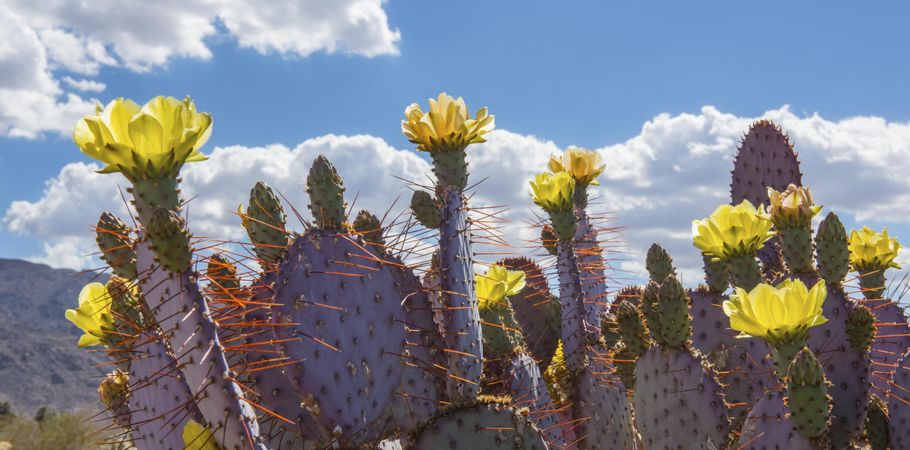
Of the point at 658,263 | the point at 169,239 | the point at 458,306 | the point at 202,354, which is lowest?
the point at 202,354

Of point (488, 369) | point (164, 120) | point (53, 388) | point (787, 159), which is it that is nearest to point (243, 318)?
point (164, 120)

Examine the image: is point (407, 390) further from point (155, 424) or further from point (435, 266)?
point (155, 424)

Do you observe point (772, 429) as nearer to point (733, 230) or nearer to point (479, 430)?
point (733, 230)

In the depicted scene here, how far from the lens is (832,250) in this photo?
3.10 metres

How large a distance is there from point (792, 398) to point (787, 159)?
2.28 m

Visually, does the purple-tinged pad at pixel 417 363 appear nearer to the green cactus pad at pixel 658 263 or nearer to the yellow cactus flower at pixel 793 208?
the yellow cactus flower at pixel 793 208

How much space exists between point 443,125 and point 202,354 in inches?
39.2

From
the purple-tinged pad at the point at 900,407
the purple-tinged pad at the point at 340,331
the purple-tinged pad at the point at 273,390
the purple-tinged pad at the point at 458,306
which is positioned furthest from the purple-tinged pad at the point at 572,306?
the purple-tinged pad at the point at 273,390

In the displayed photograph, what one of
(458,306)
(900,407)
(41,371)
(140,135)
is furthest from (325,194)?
(41,371)

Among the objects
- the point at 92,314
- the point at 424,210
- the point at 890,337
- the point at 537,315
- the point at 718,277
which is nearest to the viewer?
the point at 92,314

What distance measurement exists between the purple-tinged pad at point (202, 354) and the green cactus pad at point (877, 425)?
2.71 m

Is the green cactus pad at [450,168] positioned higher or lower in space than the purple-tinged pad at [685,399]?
higher

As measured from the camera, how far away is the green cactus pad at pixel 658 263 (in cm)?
396

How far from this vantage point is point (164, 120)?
5.31ft
